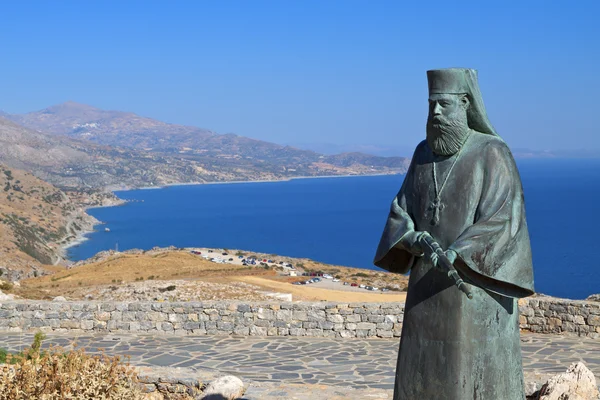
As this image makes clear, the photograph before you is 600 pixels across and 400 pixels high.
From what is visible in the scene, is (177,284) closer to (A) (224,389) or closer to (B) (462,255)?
(A) (224,389)

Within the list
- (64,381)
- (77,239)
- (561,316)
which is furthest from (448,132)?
(77,239)

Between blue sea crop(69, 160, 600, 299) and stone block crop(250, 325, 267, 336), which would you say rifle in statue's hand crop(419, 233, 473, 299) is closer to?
stone block crop(250, 325, 267, 336)

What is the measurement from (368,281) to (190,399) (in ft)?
107

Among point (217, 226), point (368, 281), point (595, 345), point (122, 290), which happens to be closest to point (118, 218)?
point (217, 226)

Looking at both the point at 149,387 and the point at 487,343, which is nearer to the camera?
the point at 487,343

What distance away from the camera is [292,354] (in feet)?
41.7

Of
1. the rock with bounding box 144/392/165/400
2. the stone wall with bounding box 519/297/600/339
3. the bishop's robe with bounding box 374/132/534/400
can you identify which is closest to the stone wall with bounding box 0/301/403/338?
the stone wall with bounding box 519/297/600/339

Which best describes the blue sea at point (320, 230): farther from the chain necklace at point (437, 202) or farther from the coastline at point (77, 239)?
the chain necklace at point (437, 202)

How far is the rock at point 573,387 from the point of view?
7.72 metres

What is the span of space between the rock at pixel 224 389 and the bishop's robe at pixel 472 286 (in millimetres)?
3627

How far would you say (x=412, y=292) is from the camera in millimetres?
5102

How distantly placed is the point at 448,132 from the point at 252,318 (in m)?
9.86

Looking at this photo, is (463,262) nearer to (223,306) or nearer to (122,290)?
(223,306)

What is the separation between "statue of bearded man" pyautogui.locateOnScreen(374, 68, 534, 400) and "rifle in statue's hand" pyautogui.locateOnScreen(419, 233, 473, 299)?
25 millimetres
